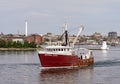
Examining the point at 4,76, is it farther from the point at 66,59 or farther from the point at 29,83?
the point at 66,59

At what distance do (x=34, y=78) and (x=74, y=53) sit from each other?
1819cm

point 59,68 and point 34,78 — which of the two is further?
point 59,68

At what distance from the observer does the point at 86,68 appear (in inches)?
3103

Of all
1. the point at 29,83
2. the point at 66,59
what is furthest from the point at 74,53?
the point at 29,83

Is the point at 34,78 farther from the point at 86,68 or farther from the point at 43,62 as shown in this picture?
the point at 86,68

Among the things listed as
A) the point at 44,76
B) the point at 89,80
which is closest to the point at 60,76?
the point at 44,76

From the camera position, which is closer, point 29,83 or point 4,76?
point 29,83

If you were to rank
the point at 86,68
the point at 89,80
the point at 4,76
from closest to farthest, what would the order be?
the point at 89,80 → the point at 4,76 → the point at 86,68

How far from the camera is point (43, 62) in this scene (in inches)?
2862

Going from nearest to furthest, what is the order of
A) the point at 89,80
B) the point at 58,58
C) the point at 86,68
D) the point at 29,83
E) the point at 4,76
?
the point at 29,83 → the point at 89,80 → the point at 4,76 → the point at 58,58 → the point at 86,68

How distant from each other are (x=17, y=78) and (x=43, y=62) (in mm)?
14080

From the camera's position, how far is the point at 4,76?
202 ft

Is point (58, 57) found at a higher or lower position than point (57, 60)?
higher

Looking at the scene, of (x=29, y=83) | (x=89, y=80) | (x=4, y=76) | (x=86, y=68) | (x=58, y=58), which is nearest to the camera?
(x=29, y=83)
